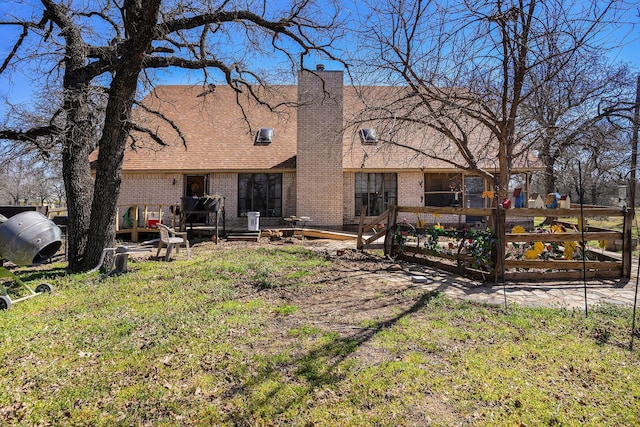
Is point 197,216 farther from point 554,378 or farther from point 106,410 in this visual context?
point 554,378

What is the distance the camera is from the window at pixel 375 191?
51.9 feet

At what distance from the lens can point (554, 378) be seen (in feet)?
10.5

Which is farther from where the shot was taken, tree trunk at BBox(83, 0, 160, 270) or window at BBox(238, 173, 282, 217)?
window at BBox(238, 173, 282, 217)

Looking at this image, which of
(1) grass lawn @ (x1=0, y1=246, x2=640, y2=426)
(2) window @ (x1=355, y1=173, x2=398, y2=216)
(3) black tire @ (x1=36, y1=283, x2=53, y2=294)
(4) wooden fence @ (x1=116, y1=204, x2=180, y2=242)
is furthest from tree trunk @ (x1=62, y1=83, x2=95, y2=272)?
(2) window @ (x1=355, y1=173, x2=398, y2=216)

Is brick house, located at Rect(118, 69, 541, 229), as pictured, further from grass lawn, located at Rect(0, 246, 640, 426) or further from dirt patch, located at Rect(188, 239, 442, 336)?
grass lawn, located at Rect(0, 246, 640, 426)

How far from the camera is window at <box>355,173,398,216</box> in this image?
623 inches

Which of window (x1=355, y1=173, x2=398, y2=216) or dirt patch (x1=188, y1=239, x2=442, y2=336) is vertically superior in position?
window (x1=355, y1=173, x2=398, y2=216)

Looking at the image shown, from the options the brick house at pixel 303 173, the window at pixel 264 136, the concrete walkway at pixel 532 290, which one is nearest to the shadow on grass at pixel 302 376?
the concrete walkway at pixel 532 290

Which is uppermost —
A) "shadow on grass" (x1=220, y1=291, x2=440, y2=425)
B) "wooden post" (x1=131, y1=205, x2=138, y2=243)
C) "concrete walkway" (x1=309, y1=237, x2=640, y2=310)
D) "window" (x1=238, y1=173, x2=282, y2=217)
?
"window" (x1=238, y1=173, x2=282, y2=217)

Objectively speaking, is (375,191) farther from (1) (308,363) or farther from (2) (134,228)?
(1) (308,363)

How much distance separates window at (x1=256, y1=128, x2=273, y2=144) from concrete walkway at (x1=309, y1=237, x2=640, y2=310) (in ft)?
36.0

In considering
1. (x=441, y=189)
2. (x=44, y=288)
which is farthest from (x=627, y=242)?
(x=44, y=288)

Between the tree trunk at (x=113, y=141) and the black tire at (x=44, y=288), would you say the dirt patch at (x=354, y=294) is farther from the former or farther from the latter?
the tree trunk at (x=113, y=141)

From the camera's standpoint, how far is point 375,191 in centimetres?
1591
